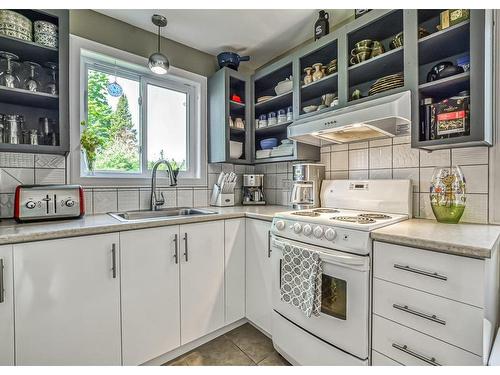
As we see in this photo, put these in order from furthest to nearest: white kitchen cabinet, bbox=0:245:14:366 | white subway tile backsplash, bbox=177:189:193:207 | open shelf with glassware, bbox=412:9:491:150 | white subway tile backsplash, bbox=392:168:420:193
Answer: white subway tile backsplash, bbox=177:189:193:207 → white subway tile backsplash, bbox=392:168:420:193 → open shelf with glassware, bbox=412:9:491:150 → white kitchen cabinet, bbox=0:245:14:366

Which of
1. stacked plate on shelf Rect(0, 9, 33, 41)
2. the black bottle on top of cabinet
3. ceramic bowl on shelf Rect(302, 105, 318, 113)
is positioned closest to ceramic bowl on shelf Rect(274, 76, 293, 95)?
ceramic bowl on shelf Rect(302, 105, 318, 113)

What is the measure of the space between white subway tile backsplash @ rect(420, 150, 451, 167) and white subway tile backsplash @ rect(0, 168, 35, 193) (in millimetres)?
2448

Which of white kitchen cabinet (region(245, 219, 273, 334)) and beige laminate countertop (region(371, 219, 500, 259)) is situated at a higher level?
beige laminate countertop (region(371, 219, 500, 259))

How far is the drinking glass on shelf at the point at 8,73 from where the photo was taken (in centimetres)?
140

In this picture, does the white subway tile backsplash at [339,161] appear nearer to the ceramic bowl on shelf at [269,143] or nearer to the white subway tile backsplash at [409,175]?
the white subway tile backsplash at [409,175]

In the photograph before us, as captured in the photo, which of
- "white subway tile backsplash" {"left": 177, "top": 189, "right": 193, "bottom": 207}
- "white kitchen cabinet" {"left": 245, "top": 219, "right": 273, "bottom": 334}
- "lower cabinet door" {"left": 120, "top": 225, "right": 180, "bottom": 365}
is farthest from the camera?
"white subway tile backsplash" {"left": 177, "top": 189, "right": 193, "bottom": 207}

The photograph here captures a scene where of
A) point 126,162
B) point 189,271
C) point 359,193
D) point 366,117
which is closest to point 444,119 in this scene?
point 366,117

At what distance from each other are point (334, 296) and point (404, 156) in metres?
1.02

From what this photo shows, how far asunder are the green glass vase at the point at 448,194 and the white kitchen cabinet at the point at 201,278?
130 centimetres

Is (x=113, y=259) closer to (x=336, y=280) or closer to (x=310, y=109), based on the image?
(x=336, y=280)

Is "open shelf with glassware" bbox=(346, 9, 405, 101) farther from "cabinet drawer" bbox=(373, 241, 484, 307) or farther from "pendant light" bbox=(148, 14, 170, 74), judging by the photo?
"pendant light" bbox=(148, 14, 170, 74)

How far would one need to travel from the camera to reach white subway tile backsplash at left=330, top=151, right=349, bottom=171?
1959mm

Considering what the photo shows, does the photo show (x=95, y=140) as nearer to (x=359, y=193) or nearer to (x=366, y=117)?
(x=366, y=117)

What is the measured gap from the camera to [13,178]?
1.52m
